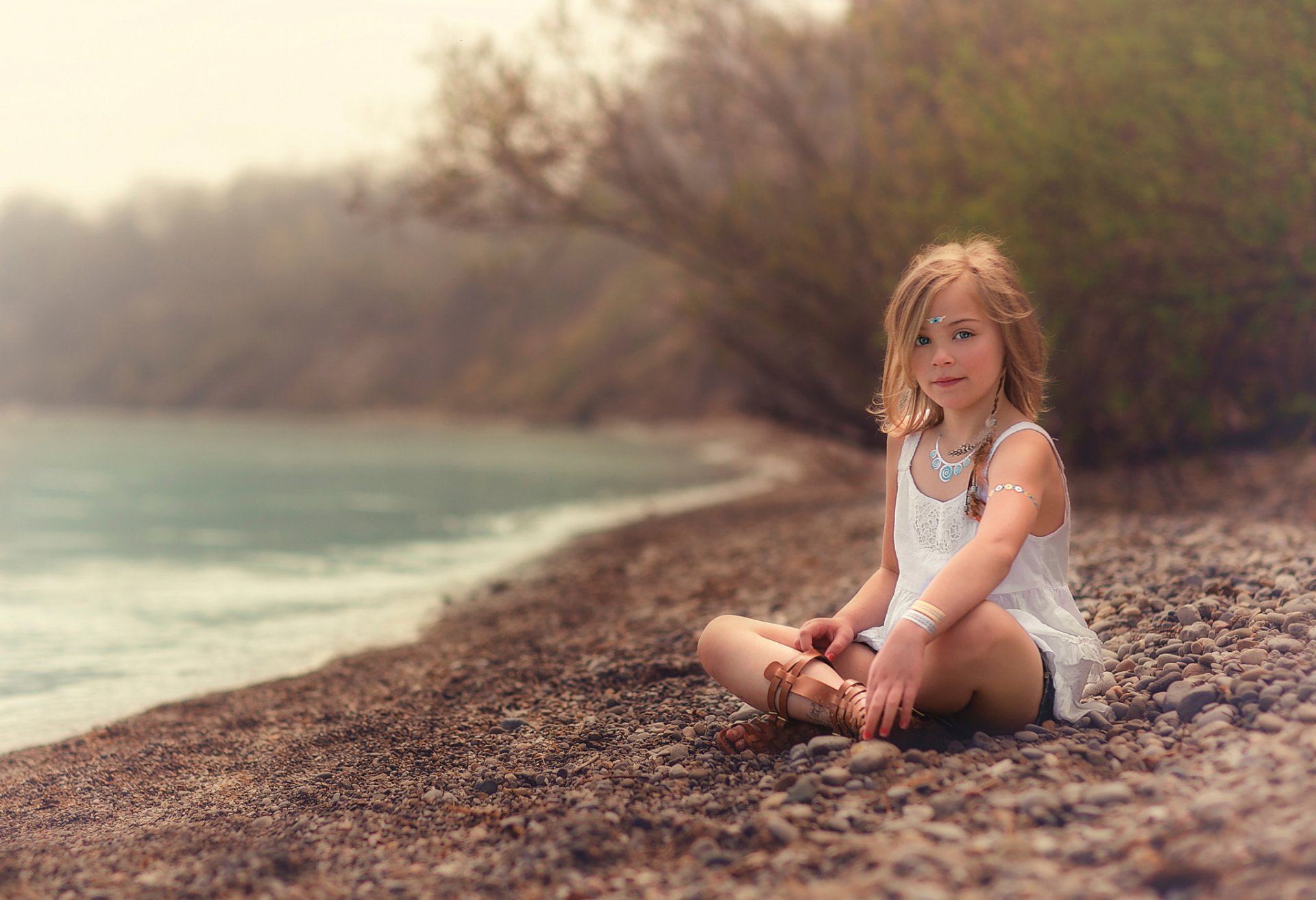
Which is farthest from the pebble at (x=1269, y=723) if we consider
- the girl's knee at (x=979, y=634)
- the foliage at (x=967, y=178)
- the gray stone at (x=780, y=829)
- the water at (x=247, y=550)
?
the foliage at (x=967, y=178)

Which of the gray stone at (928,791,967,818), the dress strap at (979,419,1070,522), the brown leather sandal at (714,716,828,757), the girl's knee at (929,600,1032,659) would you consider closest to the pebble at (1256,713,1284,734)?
the girl's knee at (929,600,1032,659)

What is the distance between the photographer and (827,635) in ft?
12.3

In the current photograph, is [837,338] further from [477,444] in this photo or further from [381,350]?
[381,350]

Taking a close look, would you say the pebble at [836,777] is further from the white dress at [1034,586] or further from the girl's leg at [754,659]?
the white dress at [1034,586]

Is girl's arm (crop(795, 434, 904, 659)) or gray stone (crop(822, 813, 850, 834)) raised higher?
girl's arm (crop(795, 434, 904, 659))

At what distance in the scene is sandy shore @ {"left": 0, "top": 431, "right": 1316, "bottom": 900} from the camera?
2.56m

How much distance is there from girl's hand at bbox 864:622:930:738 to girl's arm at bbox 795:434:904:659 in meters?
0.47

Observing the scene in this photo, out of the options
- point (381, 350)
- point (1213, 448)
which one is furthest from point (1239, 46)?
point (381, 350)

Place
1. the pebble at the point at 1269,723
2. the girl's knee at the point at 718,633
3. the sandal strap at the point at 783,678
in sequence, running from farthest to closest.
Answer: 1. the girl's knee at the point at 718,633
2. the sandal strap at the point at 783,678
3. the pebble at the point at 1269,723

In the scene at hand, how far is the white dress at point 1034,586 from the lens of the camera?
136 inches

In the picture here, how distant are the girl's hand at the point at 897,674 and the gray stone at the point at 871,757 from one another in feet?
0.22

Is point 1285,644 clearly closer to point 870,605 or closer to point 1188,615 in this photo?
point 1188,615

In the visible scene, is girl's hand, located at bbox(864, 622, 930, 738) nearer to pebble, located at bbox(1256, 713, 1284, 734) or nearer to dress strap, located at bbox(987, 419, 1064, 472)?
dress strap, located at bbox(987, 419, 1064, 472)

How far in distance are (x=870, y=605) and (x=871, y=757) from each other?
2.35ft
